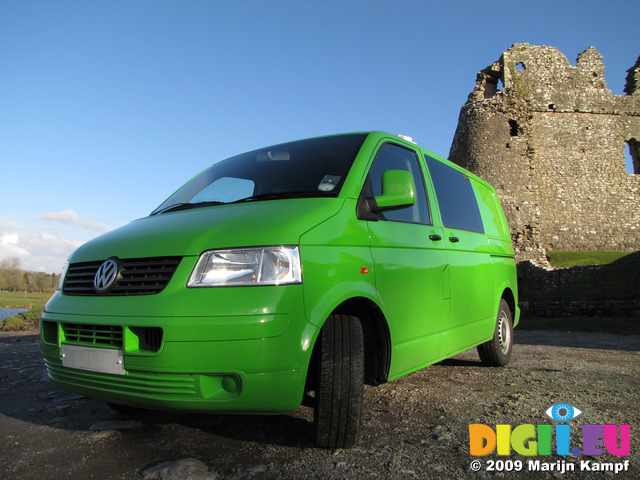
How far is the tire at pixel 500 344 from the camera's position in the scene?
4652 mm

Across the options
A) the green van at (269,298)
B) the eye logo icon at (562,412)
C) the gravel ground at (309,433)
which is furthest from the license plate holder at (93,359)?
the eye logo icon at (562,412)

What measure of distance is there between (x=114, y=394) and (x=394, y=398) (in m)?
2.12

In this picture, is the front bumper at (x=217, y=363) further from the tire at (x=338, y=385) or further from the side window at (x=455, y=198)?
the side window at (x=455, y=198)

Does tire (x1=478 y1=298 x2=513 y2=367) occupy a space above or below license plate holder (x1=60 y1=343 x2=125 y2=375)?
below

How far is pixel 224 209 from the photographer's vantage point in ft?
8.75

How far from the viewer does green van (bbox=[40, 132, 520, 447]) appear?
202 centimetres

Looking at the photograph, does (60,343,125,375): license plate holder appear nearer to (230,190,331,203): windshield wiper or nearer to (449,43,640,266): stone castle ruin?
(230,190,331,203): windshield wiper

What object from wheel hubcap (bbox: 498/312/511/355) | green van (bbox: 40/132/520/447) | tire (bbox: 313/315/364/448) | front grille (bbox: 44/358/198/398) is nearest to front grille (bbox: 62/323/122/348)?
green van (bbox: 40/132/520/447)

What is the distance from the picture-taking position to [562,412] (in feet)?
10.0

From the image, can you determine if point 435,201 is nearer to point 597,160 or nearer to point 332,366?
point 332,366

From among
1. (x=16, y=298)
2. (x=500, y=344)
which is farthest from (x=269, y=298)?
(x=16, y=298)

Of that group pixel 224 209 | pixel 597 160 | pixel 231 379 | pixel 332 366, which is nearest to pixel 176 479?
pixel 231 379

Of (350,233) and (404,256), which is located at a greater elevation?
(350,233)

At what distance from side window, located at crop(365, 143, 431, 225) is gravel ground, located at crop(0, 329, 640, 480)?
1.37 metres
